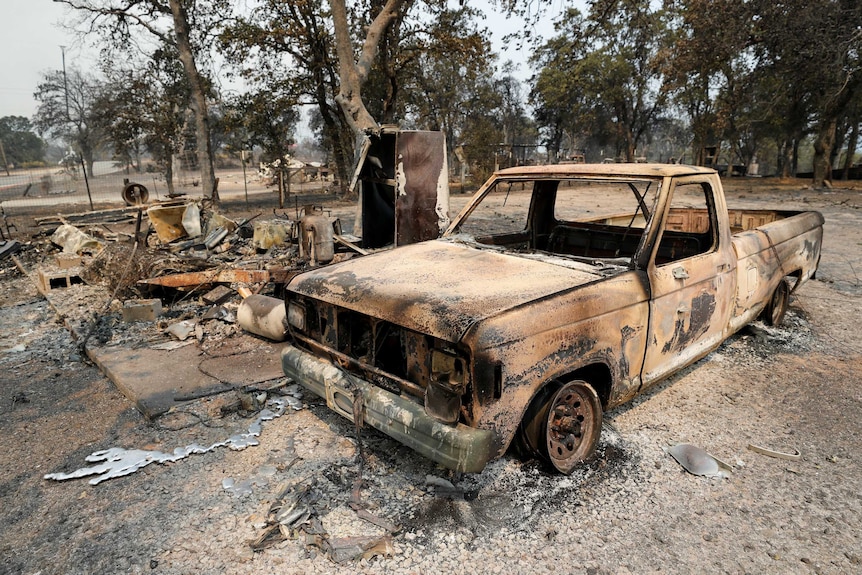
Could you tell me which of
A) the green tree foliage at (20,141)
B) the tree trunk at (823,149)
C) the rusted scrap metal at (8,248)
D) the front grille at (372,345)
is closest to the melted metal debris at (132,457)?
the front grille at (372,345)

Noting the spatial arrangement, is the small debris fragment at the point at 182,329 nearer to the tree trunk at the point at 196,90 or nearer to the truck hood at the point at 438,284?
the truck hood at the point at 438,284

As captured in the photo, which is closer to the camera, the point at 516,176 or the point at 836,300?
the point at 516,176

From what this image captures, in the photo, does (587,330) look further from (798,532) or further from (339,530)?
(339,530)

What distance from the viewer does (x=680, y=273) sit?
3338mm

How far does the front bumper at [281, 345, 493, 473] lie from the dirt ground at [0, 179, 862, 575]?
1.05 ft

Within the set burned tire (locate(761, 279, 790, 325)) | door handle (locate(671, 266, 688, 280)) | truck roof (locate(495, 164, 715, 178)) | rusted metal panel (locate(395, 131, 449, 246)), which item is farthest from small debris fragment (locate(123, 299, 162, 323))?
burned tire (locate(761, 279, 790, 325))

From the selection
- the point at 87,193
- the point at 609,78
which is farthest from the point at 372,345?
the point at 609,78

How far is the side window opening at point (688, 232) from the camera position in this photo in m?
3.85

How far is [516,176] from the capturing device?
4.14m

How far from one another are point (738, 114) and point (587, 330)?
109 ft

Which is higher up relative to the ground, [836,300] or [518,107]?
[518,107]

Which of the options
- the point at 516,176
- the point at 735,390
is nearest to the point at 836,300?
the point at 735,390

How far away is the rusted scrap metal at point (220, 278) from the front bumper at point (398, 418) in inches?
108

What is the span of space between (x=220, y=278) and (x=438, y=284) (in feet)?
13.7
